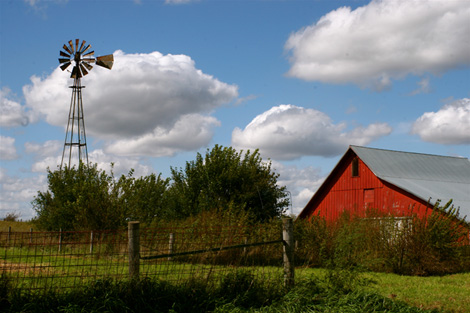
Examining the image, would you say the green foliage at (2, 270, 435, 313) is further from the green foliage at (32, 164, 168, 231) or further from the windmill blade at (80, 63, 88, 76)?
the windmill blade at (80, 63, 88, 76)

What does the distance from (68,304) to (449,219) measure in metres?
13.7

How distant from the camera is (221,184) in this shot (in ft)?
106

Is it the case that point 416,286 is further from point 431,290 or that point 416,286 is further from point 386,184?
point 386,184

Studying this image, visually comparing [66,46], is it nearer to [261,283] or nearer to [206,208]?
[206,208]

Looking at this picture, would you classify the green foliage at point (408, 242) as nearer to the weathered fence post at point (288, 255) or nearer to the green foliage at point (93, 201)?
the weathered fence post at point (288, 255)

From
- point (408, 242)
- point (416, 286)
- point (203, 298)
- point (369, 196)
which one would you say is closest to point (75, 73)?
point (369, 196)

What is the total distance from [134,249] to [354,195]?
2317 cm

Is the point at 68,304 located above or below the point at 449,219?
below

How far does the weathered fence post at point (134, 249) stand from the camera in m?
7.99

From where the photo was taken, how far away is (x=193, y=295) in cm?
809

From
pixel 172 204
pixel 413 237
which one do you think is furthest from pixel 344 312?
pixel 172 204

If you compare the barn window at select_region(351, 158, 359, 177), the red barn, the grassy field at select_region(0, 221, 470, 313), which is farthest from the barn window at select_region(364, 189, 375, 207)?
the grassy field at select_region(0, 221, 470, 313)

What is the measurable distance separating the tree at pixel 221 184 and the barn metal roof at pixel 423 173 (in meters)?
7.27

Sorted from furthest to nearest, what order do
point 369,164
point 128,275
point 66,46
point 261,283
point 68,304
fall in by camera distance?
point 66,46 → point 369,164 → point 261,283 → point 128,275 → point 68,304
